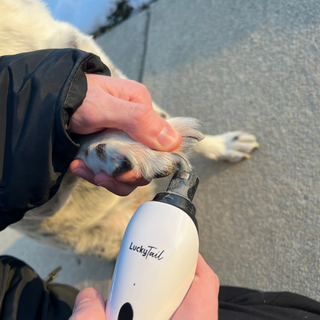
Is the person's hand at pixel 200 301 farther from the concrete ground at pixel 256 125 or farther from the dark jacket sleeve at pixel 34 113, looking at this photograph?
the concrete ground at pixel 256 125

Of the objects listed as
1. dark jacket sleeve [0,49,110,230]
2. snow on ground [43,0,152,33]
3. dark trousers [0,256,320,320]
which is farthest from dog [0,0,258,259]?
snow on ground [43,0,152,33]

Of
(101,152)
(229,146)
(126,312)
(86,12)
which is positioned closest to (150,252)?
(126,312)

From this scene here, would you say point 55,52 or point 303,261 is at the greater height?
point 55,52

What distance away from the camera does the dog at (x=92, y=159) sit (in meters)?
0.82

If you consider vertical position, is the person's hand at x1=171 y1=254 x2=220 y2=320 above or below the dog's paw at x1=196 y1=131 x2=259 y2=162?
above

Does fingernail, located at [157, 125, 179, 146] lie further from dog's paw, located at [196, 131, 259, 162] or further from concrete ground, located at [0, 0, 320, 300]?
concrete ground, located at [0, 0, 320, 300]

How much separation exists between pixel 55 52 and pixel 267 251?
151 cm

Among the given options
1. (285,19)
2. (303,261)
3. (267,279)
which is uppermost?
(285,19)

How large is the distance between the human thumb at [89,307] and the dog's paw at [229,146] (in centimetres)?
117

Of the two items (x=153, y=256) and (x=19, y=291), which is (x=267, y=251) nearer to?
(x=153, y=256)

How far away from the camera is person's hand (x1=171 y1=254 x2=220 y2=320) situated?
666 millimetres

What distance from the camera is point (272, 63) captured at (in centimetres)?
170

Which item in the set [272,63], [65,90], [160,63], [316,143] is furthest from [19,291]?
[160,63]

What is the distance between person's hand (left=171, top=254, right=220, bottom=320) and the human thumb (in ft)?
0.66
